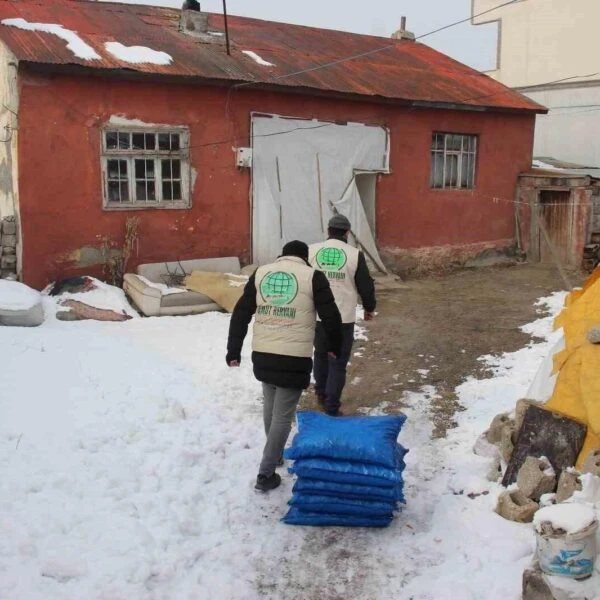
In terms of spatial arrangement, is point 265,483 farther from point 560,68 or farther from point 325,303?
point 560,68

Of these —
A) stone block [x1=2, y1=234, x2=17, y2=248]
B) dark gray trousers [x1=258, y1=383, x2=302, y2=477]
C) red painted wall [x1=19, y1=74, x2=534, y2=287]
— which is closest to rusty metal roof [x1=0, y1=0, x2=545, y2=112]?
red painted wall [x1=19, y1=74, x2=534, y2=287]

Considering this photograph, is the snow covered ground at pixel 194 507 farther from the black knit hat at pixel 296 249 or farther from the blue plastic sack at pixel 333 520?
the black knit hat at pixel 296 249

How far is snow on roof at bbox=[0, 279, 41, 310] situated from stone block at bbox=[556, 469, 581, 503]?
6.47 meters

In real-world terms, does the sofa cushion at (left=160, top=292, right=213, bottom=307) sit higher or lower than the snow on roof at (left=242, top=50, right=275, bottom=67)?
lower

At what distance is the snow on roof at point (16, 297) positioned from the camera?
809 centimetres

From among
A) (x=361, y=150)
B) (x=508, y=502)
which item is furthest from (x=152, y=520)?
(x=361, y=150)

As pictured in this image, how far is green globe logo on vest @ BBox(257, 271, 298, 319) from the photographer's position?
174 inches

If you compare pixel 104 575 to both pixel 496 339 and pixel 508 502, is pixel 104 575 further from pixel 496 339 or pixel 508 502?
pixel 496 339

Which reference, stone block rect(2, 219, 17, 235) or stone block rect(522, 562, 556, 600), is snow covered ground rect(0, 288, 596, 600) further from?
stone block rect(2, 219, 17, 235)

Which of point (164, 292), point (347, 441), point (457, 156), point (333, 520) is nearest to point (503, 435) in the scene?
point (347, 441)

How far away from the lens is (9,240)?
966 cm

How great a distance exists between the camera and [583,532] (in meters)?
3.15

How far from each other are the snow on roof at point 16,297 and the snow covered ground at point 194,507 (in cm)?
151

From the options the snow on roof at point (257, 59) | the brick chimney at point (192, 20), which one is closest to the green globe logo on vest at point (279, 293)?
the snow on roof at point (257, 59)
